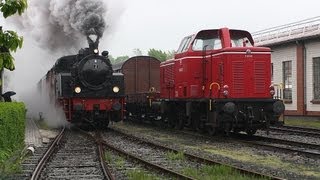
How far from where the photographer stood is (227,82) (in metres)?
14.7

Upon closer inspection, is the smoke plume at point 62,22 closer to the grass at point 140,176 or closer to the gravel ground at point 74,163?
the gravel ground at point 74,163

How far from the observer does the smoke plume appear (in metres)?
21.8

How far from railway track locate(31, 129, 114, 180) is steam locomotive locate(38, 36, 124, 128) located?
3.93 m

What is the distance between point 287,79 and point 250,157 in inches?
699

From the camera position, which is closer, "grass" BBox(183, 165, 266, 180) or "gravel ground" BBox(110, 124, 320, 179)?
"grass" BBox(183, 165, 266, 180)

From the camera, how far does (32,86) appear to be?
38.9 meters

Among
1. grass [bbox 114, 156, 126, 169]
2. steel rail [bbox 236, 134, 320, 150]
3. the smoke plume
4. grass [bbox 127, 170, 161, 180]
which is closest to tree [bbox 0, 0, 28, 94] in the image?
grass [bbox 127, 170, 161, 180]

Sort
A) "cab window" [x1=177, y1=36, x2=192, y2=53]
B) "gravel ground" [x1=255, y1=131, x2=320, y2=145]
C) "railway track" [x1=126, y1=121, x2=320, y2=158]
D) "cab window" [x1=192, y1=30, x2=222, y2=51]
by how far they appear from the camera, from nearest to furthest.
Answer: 1. "railway track" [x1=126, y1=121, x2=320, y2=158]
2. "gravel ground" [x1=255, y1=131, x2=320, y2=145]
3. "cab window" [x1=192, y1=30, x2=222, y2=51]
4. "cab window" [x1=177, y1=36, x2=192, y2=53]

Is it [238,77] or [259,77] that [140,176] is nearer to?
[238,77]

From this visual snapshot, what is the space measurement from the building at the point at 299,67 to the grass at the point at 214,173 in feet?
49.7

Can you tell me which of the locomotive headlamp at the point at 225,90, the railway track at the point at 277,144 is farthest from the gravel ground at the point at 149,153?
the locomotive headlamp at the point at 225,90

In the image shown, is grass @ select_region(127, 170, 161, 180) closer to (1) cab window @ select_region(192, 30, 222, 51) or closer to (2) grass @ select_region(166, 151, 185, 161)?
(2) grass @ select_region(166, 151, 185, 161)

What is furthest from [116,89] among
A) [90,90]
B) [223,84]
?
[223,84]

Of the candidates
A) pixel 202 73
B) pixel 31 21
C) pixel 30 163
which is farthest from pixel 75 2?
pixel 30 163
